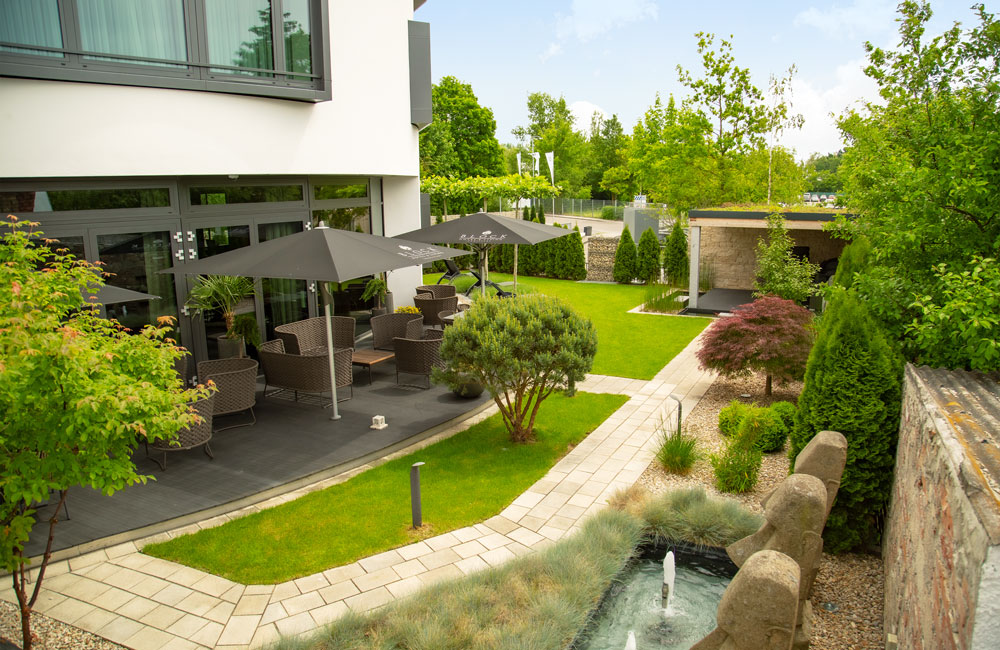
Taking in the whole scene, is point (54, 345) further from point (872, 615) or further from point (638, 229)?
point (638, 229)

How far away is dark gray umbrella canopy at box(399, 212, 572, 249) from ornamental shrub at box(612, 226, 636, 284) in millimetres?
11619

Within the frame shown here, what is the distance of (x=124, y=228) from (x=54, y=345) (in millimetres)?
6806

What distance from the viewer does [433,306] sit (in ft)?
46.8

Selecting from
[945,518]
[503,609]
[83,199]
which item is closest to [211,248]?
[83,199]

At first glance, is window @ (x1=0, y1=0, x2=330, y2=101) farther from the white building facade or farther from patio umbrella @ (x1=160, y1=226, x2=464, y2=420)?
patio umbrella @ (x1=160, y1=226, x2=464, y2=420)

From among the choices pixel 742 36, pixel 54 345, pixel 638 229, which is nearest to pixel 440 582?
pixel 54 345

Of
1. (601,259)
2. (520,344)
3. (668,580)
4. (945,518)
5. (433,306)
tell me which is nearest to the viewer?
(945,518)

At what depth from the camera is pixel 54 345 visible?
3707mm

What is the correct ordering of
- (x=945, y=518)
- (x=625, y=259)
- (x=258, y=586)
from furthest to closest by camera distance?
(x=625, y=259), (x=258, y=586), (x=945, y=518)

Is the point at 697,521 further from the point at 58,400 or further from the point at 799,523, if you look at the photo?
the point at 58,400

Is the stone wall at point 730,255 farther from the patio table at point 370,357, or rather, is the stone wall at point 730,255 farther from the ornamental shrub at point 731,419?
the patio table at point 370,357

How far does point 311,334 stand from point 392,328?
60.0 inches

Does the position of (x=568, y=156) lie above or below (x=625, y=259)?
above

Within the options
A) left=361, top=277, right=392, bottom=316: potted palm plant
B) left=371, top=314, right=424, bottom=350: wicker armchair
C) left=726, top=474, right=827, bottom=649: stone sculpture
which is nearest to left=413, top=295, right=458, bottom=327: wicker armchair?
left=361, top=277, right=392, bottom=316: potted palm plant
